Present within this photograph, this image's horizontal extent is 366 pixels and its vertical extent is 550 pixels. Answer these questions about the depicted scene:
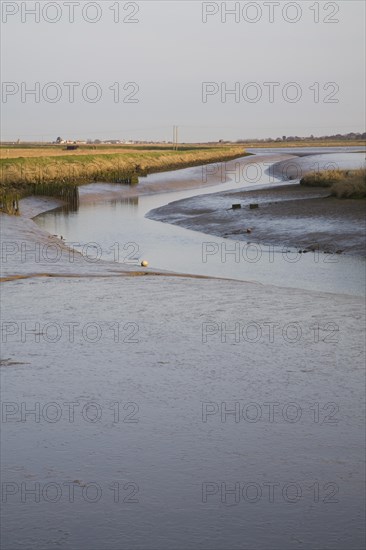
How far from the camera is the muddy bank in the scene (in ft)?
74.2

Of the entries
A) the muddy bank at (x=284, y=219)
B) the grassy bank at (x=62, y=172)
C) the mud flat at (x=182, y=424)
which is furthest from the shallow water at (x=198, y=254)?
the grassy bank at (x=62, y=172)

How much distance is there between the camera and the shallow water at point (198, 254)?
1667cm

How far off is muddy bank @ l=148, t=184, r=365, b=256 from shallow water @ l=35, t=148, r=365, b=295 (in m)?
0.86

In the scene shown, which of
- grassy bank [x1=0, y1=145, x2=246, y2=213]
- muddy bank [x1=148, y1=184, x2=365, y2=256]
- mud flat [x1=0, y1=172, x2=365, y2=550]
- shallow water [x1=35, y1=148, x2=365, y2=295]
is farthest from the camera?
grassy bank [x1=0, y1=145, x2=246, y2=213]

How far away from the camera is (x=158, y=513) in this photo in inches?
220

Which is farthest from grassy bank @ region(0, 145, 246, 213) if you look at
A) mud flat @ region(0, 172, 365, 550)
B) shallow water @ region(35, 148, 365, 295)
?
mud flat @ region(0, 172, 365, 550)

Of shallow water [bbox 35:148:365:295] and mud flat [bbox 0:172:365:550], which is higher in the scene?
shallow water [bbox 35:148:365:295]

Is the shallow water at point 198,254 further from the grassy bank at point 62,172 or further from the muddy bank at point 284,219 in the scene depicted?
the grassy bank at point 62,172

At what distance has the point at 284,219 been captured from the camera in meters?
27.2

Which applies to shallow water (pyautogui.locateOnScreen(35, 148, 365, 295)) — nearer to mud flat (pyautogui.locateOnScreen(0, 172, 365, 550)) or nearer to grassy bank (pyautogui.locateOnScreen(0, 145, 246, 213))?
mud flat (pyautogui.locateOnScreen(0, 172, 365, 550))

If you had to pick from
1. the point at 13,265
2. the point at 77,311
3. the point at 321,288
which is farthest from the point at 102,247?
the point at 77,311

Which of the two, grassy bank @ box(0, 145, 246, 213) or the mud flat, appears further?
grassy bank @ box(0, 145, 246, 213)

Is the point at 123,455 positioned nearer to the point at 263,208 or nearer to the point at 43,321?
the point at 43,321

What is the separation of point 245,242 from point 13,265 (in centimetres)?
917
